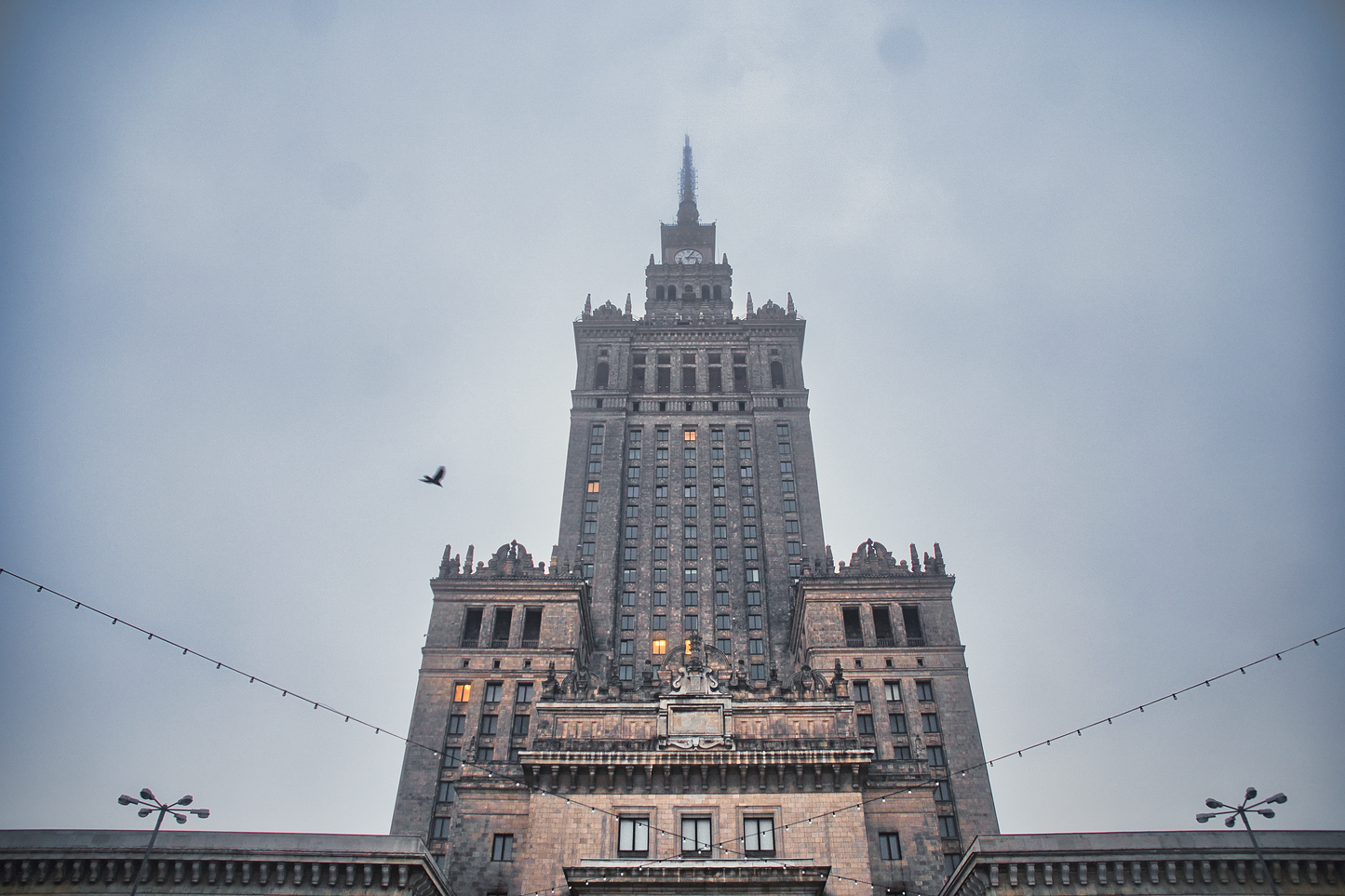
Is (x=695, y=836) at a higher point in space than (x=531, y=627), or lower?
lower

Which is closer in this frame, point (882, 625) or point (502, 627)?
point (882, 625)

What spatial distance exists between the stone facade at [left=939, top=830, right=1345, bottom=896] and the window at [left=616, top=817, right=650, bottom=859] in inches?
608

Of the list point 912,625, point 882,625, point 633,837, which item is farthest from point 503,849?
point 912,625

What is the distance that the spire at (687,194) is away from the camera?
142 m

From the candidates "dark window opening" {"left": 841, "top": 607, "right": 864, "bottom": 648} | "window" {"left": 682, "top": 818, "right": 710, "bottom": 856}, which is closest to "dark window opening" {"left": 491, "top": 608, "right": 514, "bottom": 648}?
"dark window opening" {"left": 841, "top": 607, "right": 864, "bottom": 648}

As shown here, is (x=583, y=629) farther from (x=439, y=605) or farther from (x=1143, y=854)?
(x=1143, y=854)

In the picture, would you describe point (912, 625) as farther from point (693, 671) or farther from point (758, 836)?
point (758, 836)

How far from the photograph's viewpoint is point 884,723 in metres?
64.2

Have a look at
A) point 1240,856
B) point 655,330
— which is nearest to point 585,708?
point 1240,856

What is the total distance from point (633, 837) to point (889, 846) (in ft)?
58.0

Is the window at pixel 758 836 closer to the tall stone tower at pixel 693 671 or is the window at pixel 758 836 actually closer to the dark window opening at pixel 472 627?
the tall stone tower at pixel 693 671

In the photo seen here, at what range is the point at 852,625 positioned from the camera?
7050 centimetres

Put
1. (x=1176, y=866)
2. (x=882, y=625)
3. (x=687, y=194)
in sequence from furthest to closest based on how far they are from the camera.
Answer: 1. (x=687, y=194)
2. (x=882, y=625)
3. (x=1176, y=866)

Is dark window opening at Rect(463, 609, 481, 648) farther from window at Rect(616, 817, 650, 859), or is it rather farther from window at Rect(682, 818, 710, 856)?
window at Rect(682, 818, 710, 856)
